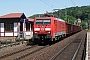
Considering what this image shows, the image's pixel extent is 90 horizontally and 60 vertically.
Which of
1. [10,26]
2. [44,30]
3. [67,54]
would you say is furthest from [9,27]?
[67,54]

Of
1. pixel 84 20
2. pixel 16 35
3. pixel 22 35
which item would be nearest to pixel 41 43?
pixel 22 35

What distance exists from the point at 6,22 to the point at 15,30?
1.86 m

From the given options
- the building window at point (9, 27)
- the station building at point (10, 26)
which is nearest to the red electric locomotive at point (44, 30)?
the station building at point (10, 26)

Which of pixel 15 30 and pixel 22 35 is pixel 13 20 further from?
pixel 22 35

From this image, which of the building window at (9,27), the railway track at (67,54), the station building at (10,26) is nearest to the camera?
the railway track at (67,54)

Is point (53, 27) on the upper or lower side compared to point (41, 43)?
upper

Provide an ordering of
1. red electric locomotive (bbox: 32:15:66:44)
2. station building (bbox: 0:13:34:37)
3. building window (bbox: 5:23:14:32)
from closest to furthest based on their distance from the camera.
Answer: red electric locomotive (bbox: 32:15:66:44), station building (bbox: 0:13:34:37), building window (bbox: 5:23:14:32)

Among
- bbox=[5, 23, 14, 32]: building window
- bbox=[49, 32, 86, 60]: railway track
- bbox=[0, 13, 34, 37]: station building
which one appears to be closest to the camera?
bbox=[49, 32, 86, 60]: railway track

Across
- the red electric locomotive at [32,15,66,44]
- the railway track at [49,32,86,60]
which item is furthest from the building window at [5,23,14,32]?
the railway track at [49,32,86,60]

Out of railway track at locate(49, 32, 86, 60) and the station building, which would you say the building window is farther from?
railway track at locate(49, 32, 86, 60)

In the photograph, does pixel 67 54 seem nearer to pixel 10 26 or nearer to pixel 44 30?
pixel 44 30

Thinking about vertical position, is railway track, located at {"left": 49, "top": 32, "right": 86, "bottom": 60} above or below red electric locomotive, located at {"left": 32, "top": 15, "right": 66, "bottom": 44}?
below

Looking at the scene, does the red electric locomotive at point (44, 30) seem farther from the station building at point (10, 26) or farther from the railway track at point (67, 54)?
the station building at point (10, 26)

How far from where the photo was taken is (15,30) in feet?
109
